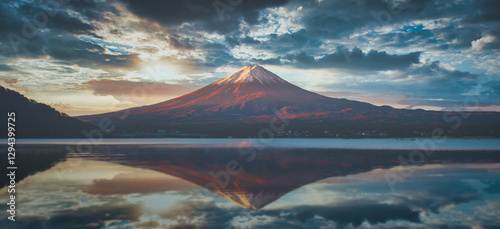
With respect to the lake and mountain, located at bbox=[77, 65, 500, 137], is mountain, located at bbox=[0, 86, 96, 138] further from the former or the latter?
the lake

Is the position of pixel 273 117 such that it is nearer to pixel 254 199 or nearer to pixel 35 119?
pixel 35 119

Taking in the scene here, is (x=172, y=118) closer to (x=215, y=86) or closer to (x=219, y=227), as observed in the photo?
(x=215, y=86)

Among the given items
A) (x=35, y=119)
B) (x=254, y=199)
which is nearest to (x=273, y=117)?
(x=35, y=119)

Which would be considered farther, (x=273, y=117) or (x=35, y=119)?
(x=273, y=117)

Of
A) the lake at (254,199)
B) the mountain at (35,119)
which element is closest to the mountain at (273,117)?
the mountain at (35,119)

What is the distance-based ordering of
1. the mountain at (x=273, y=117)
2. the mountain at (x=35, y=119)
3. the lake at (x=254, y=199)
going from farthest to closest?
the mountain at (x=273, y=117) < the mountain at (x=35, y=119) < the lake at (x=254, y=199)

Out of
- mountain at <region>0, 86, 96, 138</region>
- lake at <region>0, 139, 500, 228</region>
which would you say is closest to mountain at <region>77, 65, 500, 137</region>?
mountain at <region>0, 86, 96, 138</region>

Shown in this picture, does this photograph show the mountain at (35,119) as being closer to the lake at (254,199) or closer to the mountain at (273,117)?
the mountain at (273,117)
